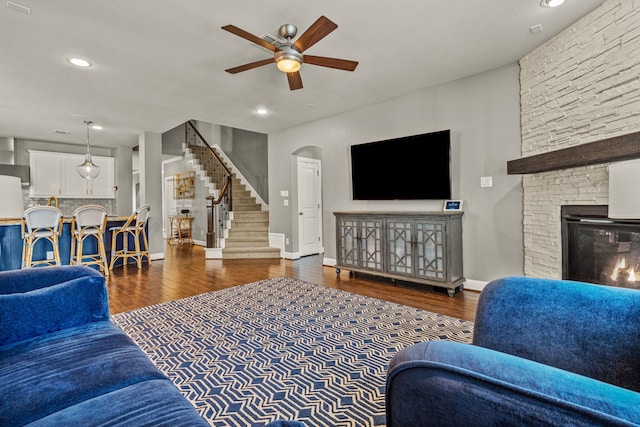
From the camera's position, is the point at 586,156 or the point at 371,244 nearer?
the point at 586,156

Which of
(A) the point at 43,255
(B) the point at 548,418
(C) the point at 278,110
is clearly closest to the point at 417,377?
(B) the point at 548,418

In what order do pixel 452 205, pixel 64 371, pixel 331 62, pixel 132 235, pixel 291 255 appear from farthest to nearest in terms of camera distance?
pixel 291 255, pixel 132 235, pixel 452 205, pixel 331 62, pixel 64 371

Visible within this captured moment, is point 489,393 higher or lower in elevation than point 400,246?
higher

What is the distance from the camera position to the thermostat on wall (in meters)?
3.98

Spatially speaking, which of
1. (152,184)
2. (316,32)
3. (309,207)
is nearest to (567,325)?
(316,32)

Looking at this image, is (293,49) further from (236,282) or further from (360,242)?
(236,282)

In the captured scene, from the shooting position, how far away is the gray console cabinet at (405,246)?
A: 376 cm

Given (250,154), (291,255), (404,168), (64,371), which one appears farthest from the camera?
(250,154)

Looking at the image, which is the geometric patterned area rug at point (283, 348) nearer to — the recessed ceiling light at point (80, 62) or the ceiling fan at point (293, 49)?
the ceiling fan at point (293, 49)

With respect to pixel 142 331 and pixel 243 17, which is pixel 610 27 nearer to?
pixel 243 17

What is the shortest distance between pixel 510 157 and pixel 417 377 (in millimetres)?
3651

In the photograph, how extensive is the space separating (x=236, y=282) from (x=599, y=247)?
4062mm

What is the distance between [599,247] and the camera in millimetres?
2643

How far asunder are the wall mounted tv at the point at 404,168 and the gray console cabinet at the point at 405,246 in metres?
0.46
